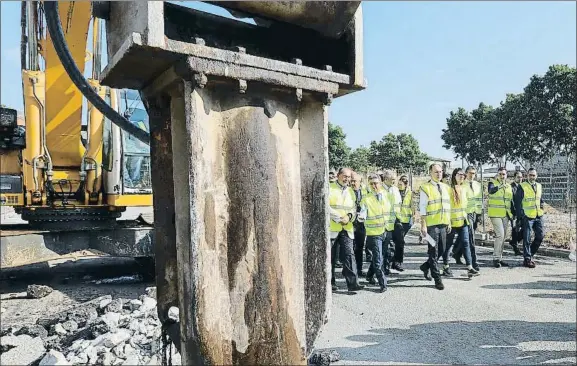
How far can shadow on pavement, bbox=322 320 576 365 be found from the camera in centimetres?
408

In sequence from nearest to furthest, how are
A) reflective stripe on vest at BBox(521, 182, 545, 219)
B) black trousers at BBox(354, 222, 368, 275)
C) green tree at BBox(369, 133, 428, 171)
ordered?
black trousers at BBox(354, 222, 368, 275)
reflective stripe on vest at BBox(521, 182, 545, 219)
green tree at BBox(369, 133, 428, 171)

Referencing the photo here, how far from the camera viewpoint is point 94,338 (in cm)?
421

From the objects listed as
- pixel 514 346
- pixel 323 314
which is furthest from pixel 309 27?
pixel 514 346

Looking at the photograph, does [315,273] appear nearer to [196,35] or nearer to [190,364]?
[190,364]

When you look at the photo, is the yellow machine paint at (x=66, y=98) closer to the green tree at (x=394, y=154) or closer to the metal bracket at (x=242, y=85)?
the metal bracket at (x=242, y=85)

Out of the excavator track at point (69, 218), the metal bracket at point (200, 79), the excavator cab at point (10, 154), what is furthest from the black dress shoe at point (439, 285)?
the excavator cab at point (10, 154)

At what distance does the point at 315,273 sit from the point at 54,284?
6668 mm

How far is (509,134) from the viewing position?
23.6m

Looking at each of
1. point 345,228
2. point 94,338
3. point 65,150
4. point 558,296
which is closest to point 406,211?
point 345,228

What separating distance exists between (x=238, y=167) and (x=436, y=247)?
5.42m

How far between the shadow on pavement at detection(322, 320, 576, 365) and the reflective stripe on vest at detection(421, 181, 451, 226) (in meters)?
1.90

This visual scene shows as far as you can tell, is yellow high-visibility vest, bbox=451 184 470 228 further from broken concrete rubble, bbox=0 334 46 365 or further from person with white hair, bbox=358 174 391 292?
broken concrete rubble, bbox=0 334 46 365

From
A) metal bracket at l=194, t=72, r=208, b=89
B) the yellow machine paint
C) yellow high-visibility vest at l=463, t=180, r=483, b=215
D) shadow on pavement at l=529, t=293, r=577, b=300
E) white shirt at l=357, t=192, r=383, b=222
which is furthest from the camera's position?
yellow high-visibility vest at l=463, t=180, r=483, b=215

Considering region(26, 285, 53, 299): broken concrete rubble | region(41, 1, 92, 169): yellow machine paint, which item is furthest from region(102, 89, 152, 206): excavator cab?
region(26, 285, 53, 299): broken concrete rubble
